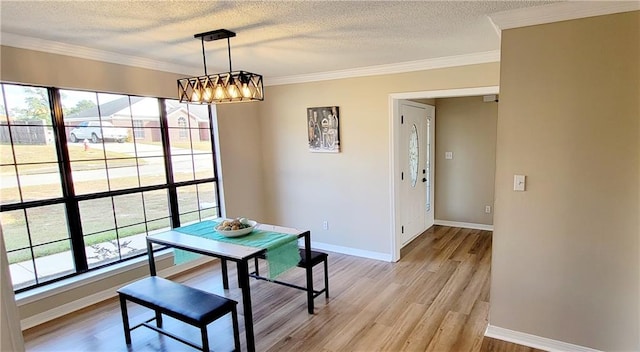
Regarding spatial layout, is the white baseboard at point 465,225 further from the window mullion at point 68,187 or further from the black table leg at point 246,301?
the window mullion at point 68,187

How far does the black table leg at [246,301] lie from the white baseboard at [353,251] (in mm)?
2215

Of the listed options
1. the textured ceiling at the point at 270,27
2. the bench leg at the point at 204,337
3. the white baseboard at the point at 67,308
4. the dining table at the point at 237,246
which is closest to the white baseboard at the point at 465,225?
the textured ceiling at the point at 270,27

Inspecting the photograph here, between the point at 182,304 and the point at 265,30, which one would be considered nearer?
the point at 182,304

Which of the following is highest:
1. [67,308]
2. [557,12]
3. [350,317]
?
[557,12]

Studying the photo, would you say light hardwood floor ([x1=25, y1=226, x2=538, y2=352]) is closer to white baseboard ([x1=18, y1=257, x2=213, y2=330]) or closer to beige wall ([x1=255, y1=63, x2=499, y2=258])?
white baseboard ([x1=18, y1=257, x2=213, y2=330])

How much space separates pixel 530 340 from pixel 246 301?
6.88 ft

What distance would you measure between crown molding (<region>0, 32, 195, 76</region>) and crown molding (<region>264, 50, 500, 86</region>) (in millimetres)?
1368

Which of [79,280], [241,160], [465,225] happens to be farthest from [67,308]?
[465,225]

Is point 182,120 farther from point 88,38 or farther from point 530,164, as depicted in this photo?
point 530,164

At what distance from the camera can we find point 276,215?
16.9 feet

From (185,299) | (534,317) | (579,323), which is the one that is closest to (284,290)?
(185,299)

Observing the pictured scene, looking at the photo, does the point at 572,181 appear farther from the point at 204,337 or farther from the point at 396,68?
the point at 204,337

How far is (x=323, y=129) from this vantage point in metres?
4.54


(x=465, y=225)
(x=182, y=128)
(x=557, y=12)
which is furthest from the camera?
(x=465, y=225)
